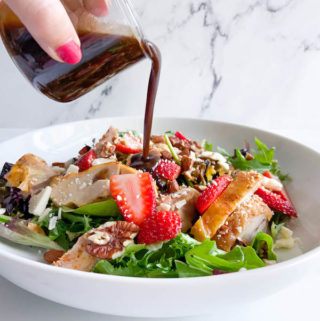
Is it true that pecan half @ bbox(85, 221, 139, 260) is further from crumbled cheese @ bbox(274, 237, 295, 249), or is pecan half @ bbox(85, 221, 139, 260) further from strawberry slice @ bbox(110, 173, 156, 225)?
crumbled cheese @ bbox(274, 237, 295, 249)

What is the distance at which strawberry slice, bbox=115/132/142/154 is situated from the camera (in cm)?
271

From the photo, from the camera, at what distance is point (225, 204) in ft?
7.52

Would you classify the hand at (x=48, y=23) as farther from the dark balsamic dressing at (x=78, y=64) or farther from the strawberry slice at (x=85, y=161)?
the strawberry slice at (x=85, y=161)

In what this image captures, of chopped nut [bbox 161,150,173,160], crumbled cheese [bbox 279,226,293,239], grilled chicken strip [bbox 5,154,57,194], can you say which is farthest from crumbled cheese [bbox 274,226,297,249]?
grilled chicken strip [bbox 5,154,57,194]

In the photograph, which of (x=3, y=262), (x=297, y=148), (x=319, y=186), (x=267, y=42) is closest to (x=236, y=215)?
(x=319, y=186)

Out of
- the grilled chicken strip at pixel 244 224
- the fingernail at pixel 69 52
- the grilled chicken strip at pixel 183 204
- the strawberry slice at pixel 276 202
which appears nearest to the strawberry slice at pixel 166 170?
the grilled chicken strip at pixel 183 204

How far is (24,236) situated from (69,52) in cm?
100

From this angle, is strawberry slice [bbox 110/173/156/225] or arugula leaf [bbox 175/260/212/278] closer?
arugula leaf [bbox 175/260/212/278]

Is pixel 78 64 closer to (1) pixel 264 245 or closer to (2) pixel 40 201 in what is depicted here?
(2) pixel 40 201

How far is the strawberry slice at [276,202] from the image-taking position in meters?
2.50

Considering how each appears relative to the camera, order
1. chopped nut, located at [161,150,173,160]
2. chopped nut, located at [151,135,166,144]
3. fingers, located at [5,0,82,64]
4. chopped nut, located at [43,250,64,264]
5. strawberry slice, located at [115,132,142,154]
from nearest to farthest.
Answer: fingers, located at [5,0,82,64]
chopped nut, located at [43,250,64,264]
chopped nut, located at [161,150,173,160]
strawberry slice, located at [115,132,142,154]
chopped nut, located at [151,135,166,144]

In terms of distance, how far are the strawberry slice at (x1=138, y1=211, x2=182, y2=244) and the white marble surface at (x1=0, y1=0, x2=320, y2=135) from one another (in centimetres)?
244

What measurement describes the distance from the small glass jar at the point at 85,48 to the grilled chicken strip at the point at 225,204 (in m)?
0.81

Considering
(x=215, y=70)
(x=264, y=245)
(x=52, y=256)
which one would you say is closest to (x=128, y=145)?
(x=52, y=256)
